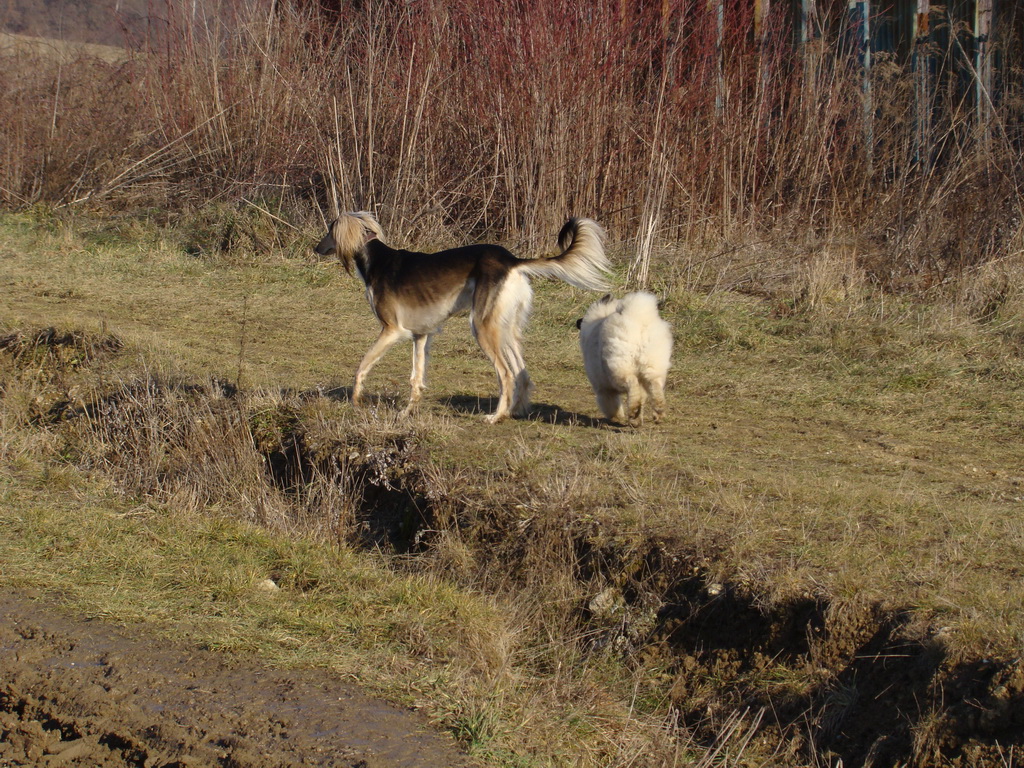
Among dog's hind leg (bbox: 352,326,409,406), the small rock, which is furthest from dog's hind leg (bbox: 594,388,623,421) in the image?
the small rock

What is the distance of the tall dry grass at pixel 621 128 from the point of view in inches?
502

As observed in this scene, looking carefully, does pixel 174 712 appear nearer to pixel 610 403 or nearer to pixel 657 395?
pixel 610 403

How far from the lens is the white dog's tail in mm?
7738

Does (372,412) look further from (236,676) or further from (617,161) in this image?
(617,161)

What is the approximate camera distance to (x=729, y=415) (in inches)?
316

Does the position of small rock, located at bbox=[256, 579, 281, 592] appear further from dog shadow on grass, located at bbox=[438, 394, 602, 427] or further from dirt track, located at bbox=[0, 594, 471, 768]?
dog shadow on grass, located at bbox=[438, 394, 602, 427]

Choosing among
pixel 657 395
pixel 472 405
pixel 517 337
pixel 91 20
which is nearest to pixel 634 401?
pixel 657 395

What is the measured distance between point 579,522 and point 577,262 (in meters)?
2.45

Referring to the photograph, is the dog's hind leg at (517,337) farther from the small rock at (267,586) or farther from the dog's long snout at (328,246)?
the small rock at (267,586)

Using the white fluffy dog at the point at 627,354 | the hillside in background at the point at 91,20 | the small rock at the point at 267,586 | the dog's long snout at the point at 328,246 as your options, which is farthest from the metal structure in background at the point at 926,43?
the small rock at the point at 267,586

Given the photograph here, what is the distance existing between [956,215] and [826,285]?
2.08 meters

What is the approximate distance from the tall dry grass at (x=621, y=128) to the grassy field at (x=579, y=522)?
117 inches

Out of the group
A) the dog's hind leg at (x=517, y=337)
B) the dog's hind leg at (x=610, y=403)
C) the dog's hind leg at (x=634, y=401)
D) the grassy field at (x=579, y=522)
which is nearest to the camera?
the grassy field at (x=579, y=522)

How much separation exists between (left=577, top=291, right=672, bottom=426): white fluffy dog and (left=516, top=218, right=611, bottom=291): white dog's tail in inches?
9.2
